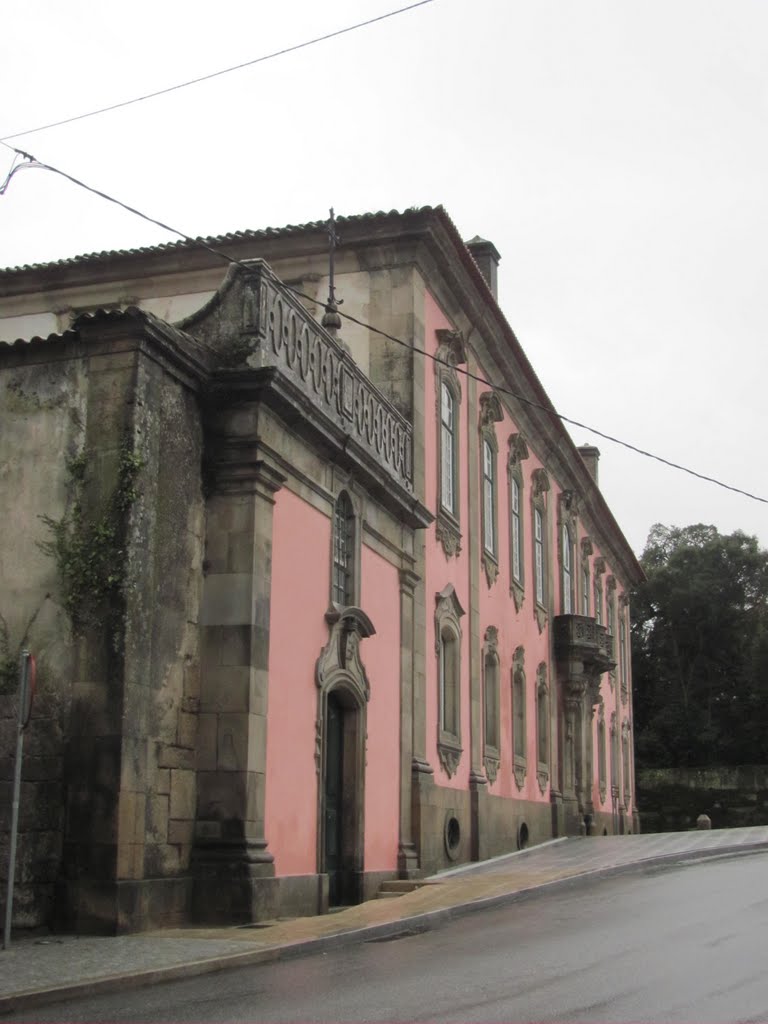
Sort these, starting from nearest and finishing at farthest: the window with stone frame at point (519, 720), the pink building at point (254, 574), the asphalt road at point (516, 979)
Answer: the asphalt road at point (516, 979)
the pink building at point (254, 574)
the window with stone frame at point (519, 720)

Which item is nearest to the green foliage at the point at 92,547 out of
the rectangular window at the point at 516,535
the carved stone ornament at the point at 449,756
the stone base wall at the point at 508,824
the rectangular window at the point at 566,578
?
the carved stone ornament at the point at 449,756

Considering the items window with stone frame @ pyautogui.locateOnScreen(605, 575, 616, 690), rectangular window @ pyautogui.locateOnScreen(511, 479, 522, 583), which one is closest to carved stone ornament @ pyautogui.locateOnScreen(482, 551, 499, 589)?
rectangular window @ pyautogui.locateOnScreen(511, 479, 522, 583)

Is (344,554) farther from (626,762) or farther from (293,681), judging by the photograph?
(626,762)

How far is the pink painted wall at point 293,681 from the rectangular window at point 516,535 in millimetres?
12462

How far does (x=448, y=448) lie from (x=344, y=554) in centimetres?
641

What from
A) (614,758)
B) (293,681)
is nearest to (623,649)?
(614,758)

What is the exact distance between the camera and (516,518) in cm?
2744

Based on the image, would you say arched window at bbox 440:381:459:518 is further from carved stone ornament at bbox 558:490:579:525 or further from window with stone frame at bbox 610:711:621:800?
window with stone frame at bbox 610:711:621:800

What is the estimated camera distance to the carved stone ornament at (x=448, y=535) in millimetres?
20844

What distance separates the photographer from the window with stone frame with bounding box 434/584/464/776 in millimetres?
20578

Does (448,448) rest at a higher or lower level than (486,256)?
lower

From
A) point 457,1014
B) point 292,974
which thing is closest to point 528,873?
point 292,974

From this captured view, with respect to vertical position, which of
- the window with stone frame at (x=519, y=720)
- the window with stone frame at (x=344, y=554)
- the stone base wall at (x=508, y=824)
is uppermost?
the window with stone frame at (x=344, y=554)

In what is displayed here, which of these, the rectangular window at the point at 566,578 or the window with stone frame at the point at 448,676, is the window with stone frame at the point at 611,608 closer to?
the rectangular window at the point at 566,578
